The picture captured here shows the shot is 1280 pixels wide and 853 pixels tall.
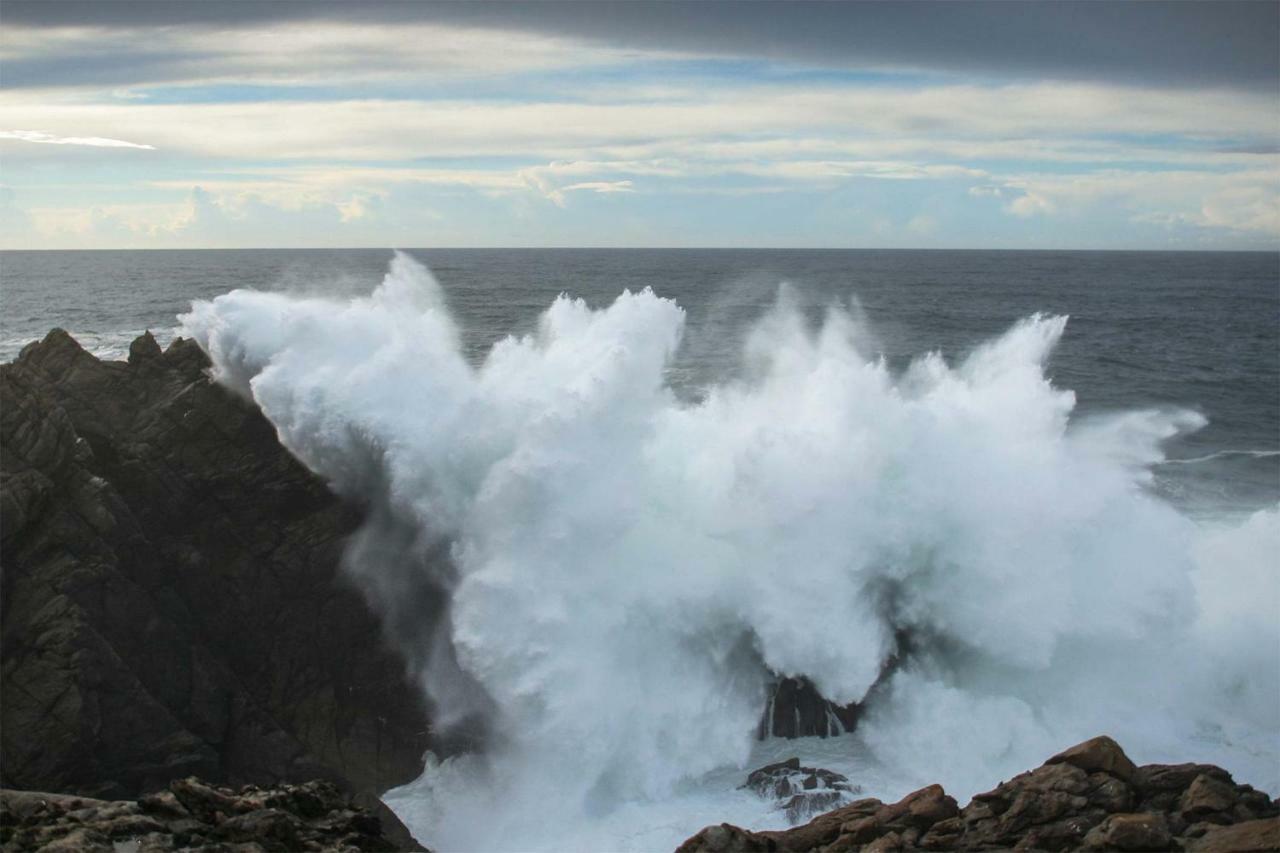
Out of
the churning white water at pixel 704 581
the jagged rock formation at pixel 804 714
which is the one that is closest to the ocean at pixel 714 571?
the churning white water at pixel 704 581

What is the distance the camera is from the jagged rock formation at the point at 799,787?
16.1 m

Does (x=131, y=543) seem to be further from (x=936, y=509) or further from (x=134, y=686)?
(x=936, y=509)

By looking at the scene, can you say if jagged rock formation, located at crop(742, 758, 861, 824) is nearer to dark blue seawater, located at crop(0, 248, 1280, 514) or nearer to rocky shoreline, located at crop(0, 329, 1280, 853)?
rocky shoreline, located at crop(0, 329, 1280, 853)

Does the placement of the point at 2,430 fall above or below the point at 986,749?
above

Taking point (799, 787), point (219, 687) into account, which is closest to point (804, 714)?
point (799, 787)

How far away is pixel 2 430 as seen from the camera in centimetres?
1731

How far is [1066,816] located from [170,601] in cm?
1352

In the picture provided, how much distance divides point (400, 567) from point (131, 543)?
430 cm

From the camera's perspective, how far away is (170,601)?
1789 cm

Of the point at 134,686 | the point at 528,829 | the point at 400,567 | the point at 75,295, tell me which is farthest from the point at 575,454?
the point at 75,295

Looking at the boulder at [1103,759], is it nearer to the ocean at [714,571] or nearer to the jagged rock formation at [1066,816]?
the jagged rock formation at [1066,816]

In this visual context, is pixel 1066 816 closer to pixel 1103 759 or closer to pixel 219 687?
pixel 1103 759

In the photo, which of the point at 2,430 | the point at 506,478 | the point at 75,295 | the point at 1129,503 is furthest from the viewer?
the point at 75,295

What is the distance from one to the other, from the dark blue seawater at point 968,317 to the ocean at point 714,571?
9.81 m
